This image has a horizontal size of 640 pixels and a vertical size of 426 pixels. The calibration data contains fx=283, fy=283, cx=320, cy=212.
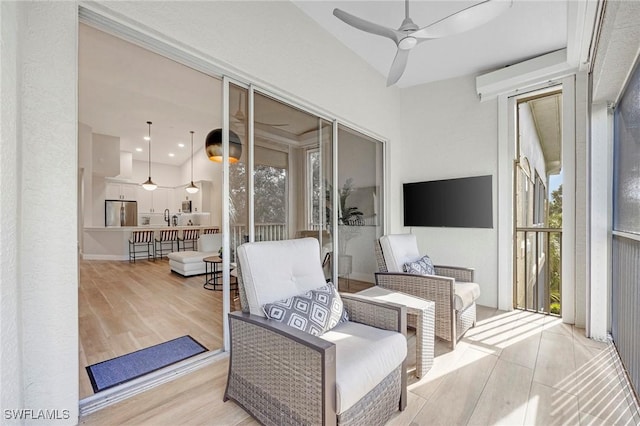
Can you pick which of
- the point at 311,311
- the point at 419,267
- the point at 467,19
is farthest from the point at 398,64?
the point at 311,311

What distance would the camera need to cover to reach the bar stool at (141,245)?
733 cm

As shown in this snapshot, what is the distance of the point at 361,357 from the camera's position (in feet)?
4.59

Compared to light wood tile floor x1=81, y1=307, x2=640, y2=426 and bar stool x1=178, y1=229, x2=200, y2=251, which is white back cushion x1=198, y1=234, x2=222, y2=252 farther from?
light wood tile floor x1=81, y1=307, x2=640, y2=426

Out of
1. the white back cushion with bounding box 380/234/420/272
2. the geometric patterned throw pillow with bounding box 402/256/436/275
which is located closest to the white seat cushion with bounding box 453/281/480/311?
the geometric patterned throw pillow with bounding box 402/256/436/275

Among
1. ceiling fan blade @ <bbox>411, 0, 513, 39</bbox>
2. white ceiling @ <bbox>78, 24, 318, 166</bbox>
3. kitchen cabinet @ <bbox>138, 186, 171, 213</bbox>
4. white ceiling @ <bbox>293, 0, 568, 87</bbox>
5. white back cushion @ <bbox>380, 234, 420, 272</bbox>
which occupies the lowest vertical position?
white back cushion @ <bbox>380, 234, 420, 272</bbox>

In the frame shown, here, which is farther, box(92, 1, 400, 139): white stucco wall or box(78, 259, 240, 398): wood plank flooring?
box(78, 259, 240, 398): wood plank flooring

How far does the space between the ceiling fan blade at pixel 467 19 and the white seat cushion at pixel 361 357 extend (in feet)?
6.97

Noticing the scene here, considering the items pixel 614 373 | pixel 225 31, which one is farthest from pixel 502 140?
pixel 225 31

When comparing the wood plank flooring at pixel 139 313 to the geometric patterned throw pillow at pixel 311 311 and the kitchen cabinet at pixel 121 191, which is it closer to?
the geometric patterned throw pillow at pixel 311 311

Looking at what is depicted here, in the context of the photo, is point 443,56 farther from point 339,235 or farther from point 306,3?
point 339,235

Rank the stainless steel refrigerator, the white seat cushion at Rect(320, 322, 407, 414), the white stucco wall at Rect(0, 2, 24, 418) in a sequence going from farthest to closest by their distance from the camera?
the stainless steel refrigerator
the white seat cushion at Rect(320, 322, 407, 414)
the white stucco wall at Rect(0, 2, 24, 418)

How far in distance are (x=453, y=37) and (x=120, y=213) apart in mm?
9473

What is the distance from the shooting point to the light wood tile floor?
5.28 ft

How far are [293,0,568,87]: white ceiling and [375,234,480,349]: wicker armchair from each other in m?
2.27
